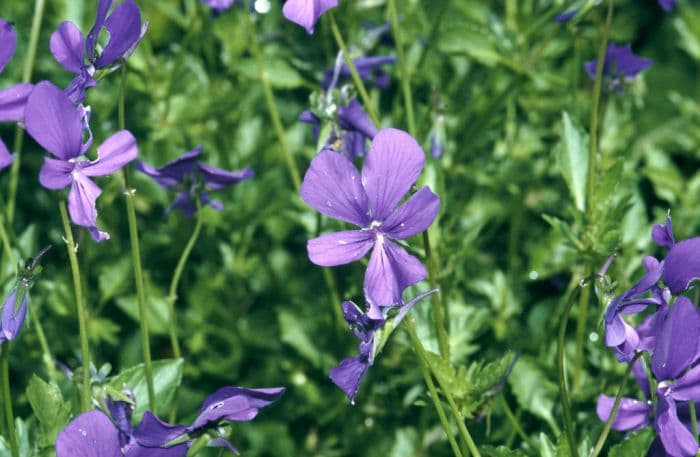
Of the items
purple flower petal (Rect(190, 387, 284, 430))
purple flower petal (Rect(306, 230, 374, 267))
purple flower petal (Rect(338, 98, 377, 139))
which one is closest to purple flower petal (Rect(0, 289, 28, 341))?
purple flower petal (Rect(190, 387, 284, 430))

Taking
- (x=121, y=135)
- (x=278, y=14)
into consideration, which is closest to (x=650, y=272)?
(x=121, y=135)

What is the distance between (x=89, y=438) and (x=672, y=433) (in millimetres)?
767

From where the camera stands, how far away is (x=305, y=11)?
1592 mm

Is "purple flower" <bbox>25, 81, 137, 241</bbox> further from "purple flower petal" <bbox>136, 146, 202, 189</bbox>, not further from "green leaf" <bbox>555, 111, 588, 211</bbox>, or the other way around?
"green leaf" <bbox>555, 111, 588, 211</bbox>

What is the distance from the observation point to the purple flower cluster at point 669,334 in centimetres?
133

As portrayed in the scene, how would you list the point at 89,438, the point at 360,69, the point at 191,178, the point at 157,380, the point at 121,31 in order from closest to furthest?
1. the point at 89,438
2. the point at 121,31
3. the point at 157,380
4. the point at 191,178
5. the point at 360,69

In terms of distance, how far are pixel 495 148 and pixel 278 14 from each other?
2.52ft

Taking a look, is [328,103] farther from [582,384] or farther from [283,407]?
[283,407]

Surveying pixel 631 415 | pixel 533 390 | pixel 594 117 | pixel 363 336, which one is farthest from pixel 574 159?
pixel 363 336

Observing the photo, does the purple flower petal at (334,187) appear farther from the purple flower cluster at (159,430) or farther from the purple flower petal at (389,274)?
the purple flower cluster at (159,430)

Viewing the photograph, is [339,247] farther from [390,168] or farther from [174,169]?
[174,169]

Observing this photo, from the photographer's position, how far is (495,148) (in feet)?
8.82

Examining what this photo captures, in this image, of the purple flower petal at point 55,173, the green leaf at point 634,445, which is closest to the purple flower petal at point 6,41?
the purple flower petal at point 55,173

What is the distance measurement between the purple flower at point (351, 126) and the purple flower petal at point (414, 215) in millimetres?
298
